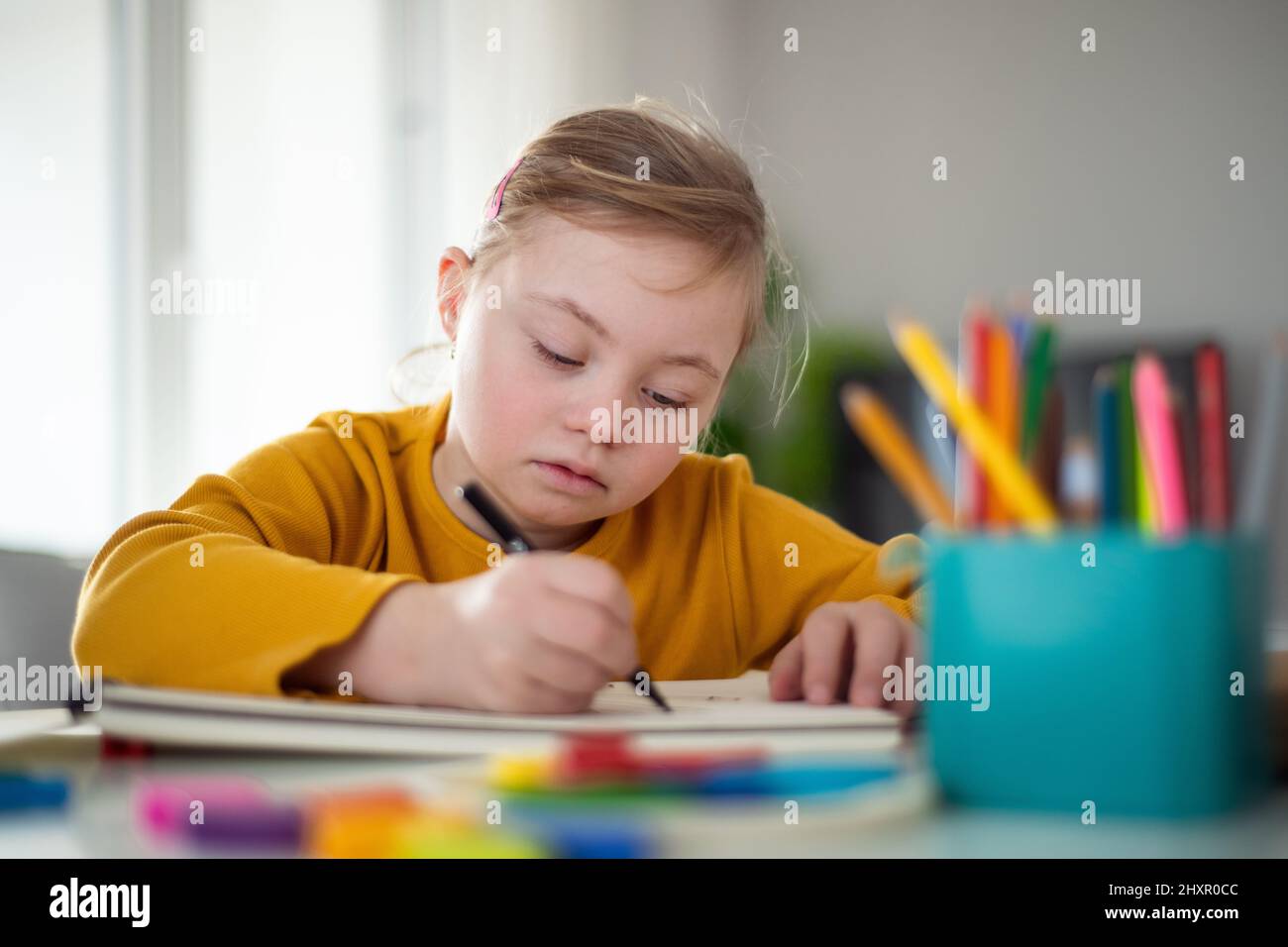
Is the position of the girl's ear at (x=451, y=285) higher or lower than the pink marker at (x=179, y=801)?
higher

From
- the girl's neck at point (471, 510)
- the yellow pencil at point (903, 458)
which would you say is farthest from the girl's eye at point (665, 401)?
the yellow pencil at point (903, 458)

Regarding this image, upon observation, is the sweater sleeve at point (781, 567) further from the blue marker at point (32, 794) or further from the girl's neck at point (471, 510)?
the blue marker at point (32, 794)

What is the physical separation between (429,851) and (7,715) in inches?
18.2

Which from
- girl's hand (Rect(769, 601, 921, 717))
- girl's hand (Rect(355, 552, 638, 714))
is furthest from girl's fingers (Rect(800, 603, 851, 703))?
girl's hand (Rect(355, 552, 638, 714))

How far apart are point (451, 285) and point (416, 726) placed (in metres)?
0.68

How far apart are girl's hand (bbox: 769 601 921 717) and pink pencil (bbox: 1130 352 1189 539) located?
A: 237mm

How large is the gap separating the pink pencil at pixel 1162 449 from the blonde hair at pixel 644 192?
550 millimetres

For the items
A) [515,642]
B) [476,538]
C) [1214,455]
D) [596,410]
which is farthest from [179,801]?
[476,538]

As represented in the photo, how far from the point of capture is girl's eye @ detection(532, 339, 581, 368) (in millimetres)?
844

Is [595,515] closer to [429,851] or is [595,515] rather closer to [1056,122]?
[429,851]

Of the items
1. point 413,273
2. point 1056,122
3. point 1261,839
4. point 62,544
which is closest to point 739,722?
point 1261,839

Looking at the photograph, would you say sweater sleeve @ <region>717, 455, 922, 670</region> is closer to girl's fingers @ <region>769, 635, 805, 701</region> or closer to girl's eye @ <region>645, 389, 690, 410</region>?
girl's eye @ <region>645, 389, 690, 410</region>

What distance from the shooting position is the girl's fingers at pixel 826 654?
58 centimetres

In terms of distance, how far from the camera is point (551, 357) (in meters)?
0.85
